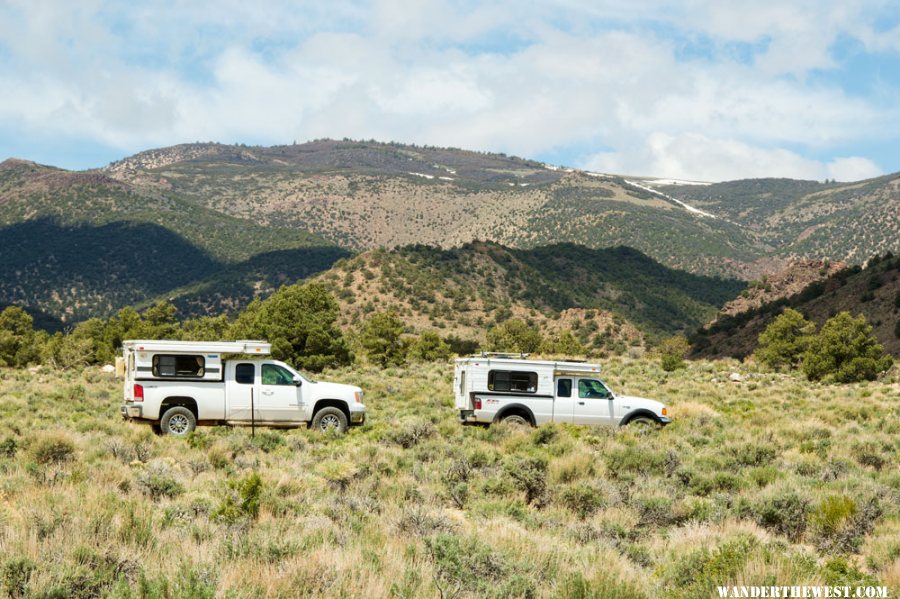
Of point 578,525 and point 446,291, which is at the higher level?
point 446,291

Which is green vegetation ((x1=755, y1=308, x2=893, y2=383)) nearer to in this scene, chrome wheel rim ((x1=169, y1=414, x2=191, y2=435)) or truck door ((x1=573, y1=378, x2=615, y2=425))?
truck door ((x1=573, y1=378, x2=615, y2=425))

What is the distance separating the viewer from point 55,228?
157 meters

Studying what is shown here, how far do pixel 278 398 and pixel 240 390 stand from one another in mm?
838

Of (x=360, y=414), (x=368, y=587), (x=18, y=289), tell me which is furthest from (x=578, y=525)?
(x=18, y=289)

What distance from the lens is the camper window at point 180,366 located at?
1583cm

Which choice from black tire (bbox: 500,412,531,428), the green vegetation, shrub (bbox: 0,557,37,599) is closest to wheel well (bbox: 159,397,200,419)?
black tire (bbox: 500,412,531,428)

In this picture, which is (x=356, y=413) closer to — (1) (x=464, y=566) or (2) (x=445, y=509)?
(2) (x=445, y=509)

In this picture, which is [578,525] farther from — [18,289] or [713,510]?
[18,289]

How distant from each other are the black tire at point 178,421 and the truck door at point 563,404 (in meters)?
8.18

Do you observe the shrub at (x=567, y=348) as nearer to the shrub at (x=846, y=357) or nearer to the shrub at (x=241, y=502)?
the shrub at (x=846, y=357)

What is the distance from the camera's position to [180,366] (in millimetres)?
15930

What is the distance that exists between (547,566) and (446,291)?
8315cm

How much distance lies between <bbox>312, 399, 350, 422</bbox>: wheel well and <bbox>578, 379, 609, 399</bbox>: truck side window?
553 cm

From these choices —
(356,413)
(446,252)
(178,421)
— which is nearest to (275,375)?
(356,413)
